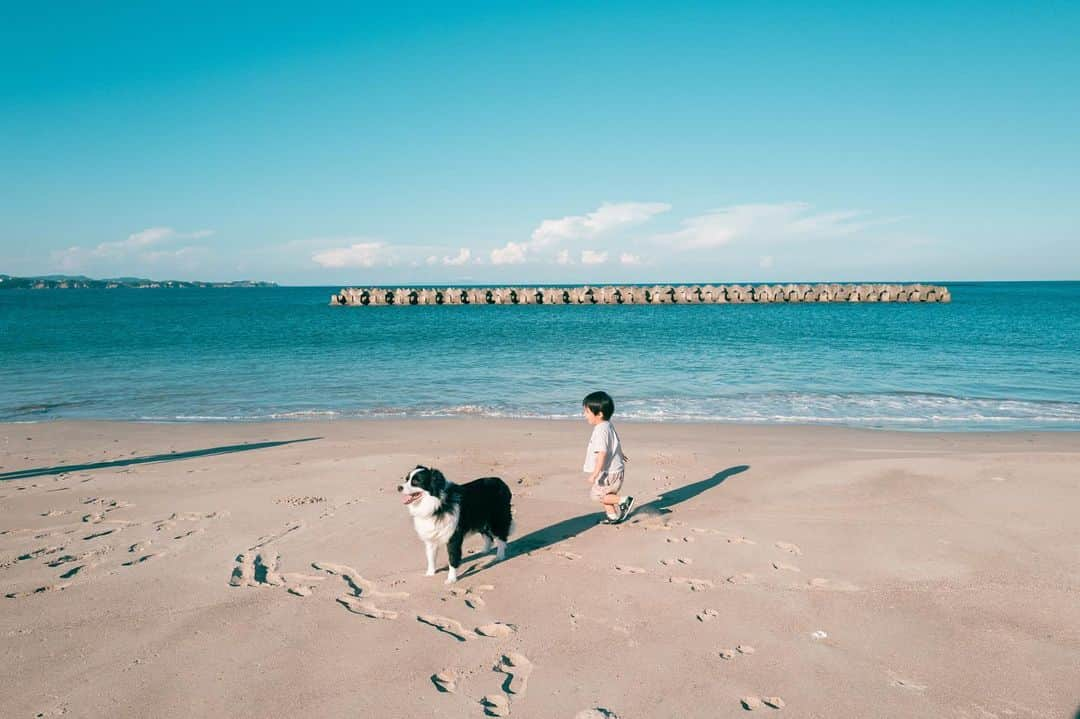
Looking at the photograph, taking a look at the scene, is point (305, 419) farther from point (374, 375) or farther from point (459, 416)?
→ point (374, 375)

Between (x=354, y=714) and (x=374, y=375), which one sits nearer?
(x=354, y=714)

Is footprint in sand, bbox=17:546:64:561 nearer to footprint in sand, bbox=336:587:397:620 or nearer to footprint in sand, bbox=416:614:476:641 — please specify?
footprint in sand, bbox=336:587:397:620

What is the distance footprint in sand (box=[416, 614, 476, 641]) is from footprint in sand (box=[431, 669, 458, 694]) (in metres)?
0.42

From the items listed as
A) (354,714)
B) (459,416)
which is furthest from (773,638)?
(459,416)

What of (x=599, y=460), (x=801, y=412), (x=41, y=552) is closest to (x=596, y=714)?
(x=599, y=460)

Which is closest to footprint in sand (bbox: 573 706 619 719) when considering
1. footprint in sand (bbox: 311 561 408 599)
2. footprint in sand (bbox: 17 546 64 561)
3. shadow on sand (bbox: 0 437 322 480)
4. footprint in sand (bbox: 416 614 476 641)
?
footprint in sand (bbox: 416 614 476 641)

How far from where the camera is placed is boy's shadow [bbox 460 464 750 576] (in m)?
5.71

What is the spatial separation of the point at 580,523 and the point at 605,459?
2.67 feet

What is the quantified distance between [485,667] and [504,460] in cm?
522

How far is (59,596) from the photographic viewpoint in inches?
183

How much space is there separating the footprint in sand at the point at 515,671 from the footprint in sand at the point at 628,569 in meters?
1.48

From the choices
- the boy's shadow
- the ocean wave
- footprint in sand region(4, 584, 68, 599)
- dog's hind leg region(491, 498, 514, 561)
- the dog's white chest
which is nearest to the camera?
footprint in sand region(4, 584, 68, 599)

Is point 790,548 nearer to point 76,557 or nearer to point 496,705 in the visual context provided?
point 496,705

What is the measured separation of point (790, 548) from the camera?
5492mm
